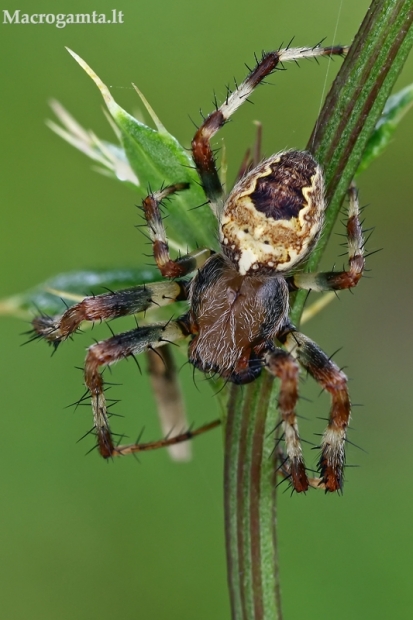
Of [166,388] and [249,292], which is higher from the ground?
[249,292]

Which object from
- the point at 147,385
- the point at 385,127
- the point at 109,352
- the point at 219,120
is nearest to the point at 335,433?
the point at 109,352

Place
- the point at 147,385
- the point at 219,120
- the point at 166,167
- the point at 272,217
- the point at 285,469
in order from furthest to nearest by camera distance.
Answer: the point at 147,385
the point at 219,120
the point at 272,217
the point at 285,469
the point at 166,167

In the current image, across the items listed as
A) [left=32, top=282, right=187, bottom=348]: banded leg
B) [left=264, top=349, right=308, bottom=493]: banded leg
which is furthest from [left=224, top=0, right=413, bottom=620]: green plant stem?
[left=32, top=282, right=187, bottom=348]: banded leg

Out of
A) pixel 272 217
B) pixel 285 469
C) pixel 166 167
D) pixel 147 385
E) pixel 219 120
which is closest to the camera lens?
pixel 166 167

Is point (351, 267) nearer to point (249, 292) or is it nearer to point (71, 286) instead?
point (249, 292)

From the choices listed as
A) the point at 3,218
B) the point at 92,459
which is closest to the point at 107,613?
the point at 92,459

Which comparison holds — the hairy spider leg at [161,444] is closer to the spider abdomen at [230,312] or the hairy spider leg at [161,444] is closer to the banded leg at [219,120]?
the spider abdomen at [230,312]

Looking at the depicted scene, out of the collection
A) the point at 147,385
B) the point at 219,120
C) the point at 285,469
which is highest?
the point at 147,385
